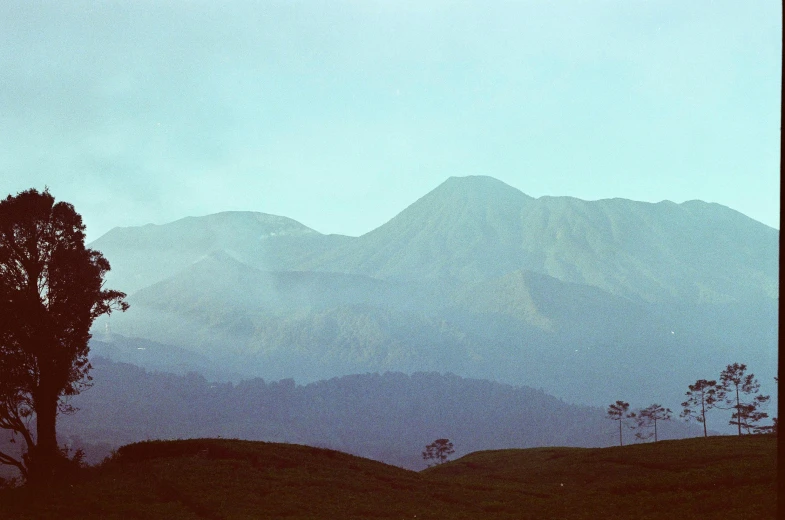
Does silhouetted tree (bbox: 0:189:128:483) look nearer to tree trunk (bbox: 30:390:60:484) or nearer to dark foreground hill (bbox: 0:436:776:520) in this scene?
tree trunk (bbox: 30:390:60:484)

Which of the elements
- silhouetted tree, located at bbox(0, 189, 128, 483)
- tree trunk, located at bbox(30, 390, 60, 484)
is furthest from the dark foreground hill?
silhouetted tree, located at bbox(0, 189, 128, 483)

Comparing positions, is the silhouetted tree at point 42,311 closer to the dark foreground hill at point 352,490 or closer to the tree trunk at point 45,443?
the tree trunk at point 45,443

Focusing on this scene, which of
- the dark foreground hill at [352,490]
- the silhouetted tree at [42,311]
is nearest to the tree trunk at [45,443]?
the silhouetted tree at [42,311]

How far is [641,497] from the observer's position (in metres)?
46.1

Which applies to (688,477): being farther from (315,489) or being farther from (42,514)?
(42,514)

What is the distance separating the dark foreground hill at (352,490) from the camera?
37812mm

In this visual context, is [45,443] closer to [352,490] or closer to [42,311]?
[42,311]

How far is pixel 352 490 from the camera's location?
46938 millimetres

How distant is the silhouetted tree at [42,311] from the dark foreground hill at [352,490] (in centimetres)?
417

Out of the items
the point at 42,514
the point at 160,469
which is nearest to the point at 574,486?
the point at 160,469

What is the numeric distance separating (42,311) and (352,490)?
72.4 feet

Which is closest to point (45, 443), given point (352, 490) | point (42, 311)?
point (42, 311)

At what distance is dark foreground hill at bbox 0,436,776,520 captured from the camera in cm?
3781

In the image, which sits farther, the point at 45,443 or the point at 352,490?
the point at 352,490
